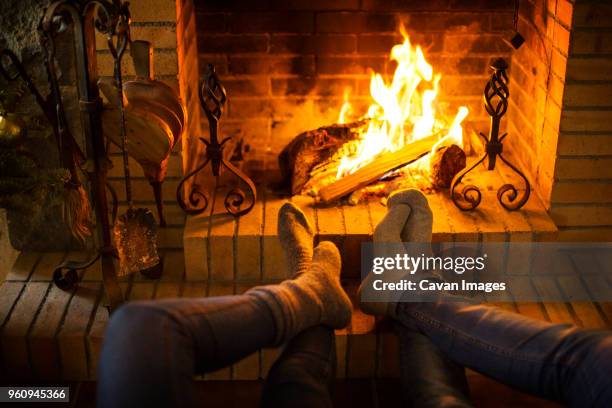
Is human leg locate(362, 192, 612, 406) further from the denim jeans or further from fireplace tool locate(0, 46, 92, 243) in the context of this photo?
fireplace tool locate(0, 46, 92, 243)

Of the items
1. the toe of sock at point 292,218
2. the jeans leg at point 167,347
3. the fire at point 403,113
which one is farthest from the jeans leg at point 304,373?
the fire at point 403,113

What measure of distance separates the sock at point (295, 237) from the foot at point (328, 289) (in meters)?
0.04

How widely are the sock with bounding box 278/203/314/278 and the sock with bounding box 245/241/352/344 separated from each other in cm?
3

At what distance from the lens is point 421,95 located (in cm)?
267

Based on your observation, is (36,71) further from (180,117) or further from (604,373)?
(604,373)

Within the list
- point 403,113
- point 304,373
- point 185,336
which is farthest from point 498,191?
point 185,336

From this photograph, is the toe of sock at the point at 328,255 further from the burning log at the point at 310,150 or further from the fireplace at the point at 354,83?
the burning log at the point at 310,150

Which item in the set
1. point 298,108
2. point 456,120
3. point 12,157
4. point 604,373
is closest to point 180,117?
point 12,157

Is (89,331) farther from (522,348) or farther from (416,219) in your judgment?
(522,348)

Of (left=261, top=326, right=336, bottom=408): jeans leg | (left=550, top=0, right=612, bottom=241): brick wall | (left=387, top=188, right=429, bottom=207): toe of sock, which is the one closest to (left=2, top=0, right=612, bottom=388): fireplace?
(left=550, top=0, right=612, bottom=241): brick wall

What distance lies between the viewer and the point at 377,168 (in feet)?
7.69

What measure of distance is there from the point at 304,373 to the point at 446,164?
966 mm

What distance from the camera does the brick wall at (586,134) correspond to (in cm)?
212

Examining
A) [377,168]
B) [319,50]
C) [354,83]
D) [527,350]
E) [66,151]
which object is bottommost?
[527,350]
